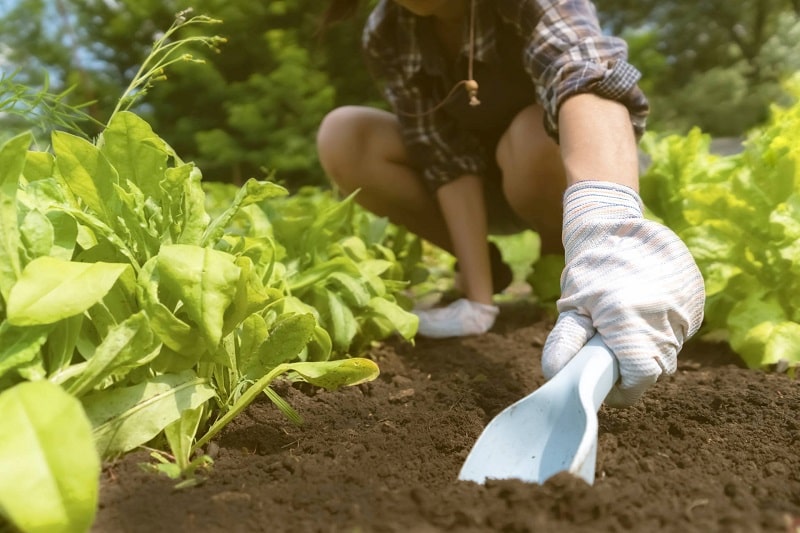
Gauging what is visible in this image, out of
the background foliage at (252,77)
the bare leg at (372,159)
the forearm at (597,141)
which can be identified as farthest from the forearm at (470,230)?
the background foliage at (252,77)

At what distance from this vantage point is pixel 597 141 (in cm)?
132

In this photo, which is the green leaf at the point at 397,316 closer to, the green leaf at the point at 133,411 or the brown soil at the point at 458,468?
the brown soil at the point at 458,468

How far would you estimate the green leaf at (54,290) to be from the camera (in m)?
0.81

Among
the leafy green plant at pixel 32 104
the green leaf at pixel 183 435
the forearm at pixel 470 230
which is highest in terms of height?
the leafy green plant at pixel 32 104

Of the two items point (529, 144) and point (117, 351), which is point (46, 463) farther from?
point (529, 144)

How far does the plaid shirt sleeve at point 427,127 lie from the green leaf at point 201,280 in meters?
1.30

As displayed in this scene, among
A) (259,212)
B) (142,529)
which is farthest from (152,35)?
(142,529)

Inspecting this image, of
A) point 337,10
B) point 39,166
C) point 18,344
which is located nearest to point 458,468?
point 18,344

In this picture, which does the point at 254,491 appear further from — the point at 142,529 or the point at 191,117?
the point at 191,117

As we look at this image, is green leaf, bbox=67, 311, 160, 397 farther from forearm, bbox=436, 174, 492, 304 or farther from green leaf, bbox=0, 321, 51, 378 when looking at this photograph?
forearm, bbox=436, 174, 492, 304

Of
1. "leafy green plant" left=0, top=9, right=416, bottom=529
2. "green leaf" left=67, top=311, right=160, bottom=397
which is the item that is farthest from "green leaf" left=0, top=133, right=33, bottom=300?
"green leaf" left=67, top=311, right=160, bottom=397

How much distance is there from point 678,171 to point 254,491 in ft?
5.26

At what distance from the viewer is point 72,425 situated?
0.72 meters

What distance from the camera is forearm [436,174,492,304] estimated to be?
2.12 meters
